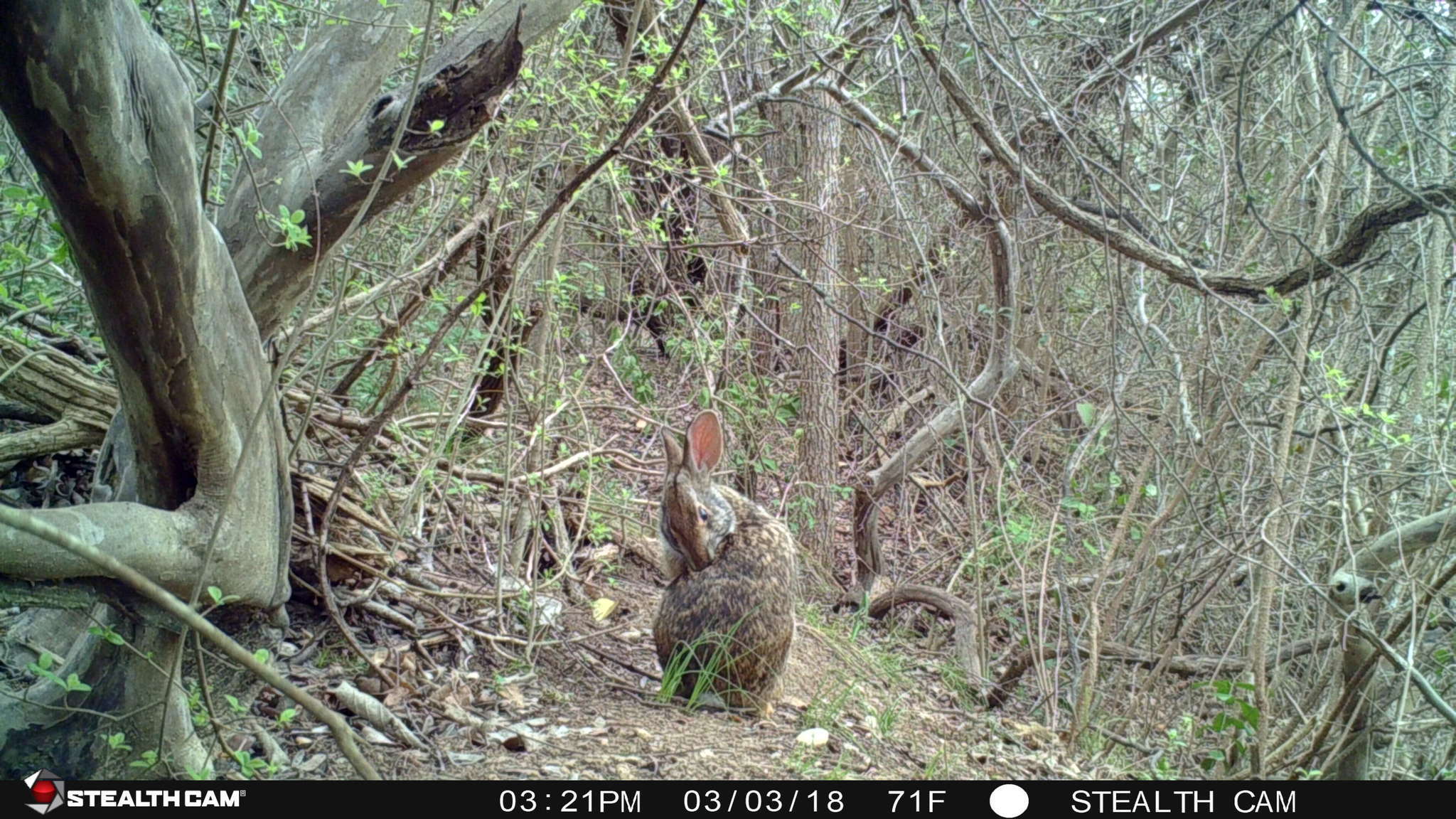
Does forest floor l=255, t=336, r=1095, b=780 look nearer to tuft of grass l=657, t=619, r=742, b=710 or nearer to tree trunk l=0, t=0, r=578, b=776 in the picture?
tuft of grass l=657, t=619, r=742, b=710

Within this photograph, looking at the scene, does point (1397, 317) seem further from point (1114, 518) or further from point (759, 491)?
point (759, 491)

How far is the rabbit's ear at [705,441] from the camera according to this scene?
4.32m

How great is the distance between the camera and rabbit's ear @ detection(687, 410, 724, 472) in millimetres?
4316

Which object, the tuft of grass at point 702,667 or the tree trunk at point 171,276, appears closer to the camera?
the tree trunk at point 171,276

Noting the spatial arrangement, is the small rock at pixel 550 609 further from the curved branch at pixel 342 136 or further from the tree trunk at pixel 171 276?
the curved branch at pixel 342 136

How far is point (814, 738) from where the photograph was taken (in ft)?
12.5

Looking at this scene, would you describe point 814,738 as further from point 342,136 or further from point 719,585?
point 342,136

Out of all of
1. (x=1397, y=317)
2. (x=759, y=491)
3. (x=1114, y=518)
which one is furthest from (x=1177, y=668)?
(x=759, y=491)

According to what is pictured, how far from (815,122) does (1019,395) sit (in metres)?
2.65

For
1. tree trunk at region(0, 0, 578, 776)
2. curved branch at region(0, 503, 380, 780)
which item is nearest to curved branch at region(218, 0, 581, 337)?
tree trunk at region(0, 0, 578, 776)
